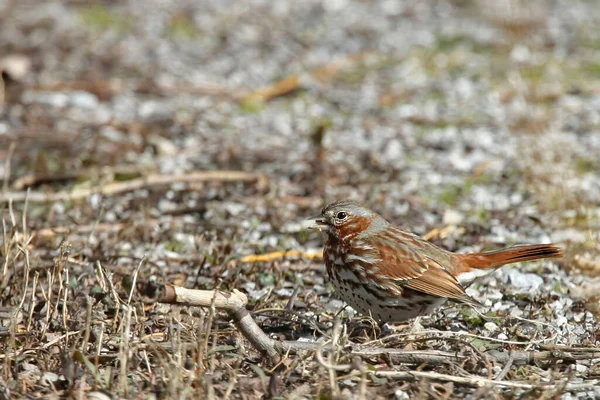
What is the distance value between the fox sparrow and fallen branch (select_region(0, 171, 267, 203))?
77.8 inches

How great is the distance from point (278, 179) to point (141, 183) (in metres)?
1.13

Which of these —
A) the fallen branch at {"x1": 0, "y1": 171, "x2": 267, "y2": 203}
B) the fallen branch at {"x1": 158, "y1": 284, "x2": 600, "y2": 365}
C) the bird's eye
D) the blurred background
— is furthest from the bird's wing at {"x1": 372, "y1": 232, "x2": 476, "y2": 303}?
the fallen branch at {"x1": 0, "y1": 171, "x2": 267, "y2": 203}

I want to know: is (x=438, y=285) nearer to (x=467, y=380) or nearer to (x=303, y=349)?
(x=467, y=380)

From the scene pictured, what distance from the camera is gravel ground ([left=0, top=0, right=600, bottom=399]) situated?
4074 millimetres

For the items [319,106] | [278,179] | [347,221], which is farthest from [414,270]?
[319,106]

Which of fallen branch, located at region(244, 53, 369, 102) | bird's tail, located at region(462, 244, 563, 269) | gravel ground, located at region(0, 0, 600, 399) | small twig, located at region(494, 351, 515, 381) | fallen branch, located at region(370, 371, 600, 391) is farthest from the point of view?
fallen branch, located at region(244, 53, 369, 102)

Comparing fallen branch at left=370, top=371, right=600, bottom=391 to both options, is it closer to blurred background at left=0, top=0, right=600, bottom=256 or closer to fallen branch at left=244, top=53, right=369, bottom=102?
blurred background at left=0, top=0, right=600, bottom=256

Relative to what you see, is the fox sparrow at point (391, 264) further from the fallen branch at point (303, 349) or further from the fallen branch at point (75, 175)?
the fallen branch at point (75, 175)

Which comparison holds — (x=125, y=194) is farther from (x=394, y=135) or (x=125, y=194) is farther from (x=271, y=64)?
(x=271, y=64)

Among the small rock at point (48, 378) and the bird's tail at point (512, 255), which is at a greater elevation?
the bird's tail at point (512, 255)

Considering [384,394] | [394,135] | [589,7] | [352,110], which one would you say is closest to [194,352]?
[384,394]

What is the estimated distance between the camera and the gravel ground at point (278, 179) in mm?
4074

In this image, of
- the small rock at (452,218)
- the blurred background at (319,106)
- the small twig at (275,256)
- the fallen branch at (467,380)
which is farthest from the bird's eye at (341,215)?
the small rock at (452,218)

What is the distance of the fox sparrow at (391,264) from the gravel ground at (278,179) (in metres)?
0.19
